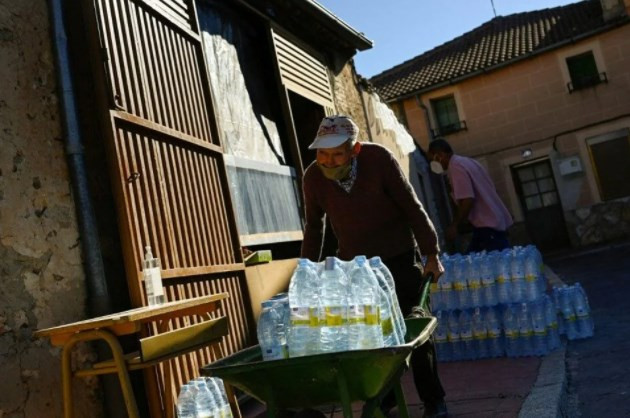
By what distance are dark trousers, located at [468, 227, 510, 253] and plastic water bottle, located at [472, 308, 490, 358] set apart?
0.86 meters

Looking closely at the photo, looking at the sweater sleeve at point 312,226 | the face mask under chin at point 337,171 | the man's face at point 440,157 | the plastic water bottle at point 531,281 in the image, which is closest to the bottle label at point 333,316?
the face mask under chin at point 337,171

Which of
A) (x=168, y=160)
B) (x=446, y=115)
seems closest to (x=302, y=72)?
(x=168, y=160)

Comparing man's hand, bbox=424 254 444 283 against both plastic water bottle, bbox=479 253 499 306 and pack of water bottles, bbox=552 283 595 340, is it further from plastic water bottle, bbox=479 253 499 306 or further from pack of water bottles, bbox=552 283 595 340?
pack of water bottles, bbox=552 283 595 340

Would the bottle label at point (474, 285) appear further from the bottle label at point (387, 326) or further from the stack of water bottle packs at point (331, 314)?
the bottle label at point (387, 326)

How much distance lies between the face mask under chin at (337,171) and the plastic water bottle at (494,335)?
266 cm

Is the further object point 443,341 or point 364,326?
point 443,341

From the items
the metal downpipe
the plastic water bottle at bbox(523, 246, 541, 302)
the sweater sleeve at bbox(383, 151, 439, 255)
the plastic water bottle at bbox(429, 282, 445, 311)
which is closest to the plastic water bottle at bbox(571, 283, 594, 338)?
the plastic water bottle at bbox(523, 246, 541, 302)

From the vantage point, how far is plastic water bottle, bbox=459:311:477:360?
18.7 feet

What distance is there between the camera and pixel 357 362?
2.29 meters

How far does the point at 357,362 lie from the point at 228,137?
4019 mm

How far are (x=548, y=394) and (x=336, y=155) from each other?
2.03 meters

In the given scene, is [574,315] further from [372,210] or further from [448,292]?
[372,210]

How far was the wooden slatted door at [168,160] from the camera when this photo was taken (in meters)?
3.87

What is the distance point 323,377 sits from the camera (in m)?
2.37
